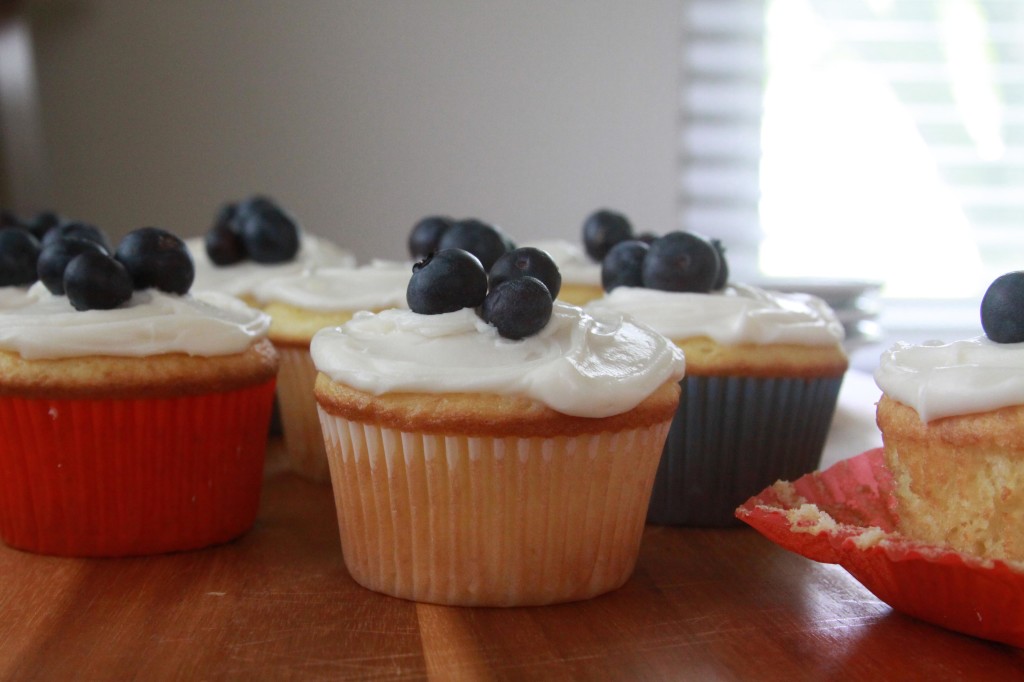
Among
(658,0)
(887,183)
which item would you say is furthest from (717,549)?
(887,183)

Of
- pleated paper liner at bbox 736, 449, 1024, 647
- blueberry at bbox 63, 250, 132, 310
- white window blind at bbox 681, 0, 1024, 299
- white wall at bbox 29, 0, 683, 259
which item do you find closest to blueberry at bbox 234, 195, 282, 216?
blueberry at bbox 63, 250, 132, 310

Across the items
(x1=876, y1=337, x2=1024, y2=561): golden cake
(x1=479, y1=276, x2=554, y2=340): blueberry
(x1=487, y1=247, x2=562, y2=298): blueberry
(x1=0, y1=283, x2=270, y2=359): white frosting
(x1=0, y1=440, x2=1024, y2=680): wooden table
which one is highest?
(x1=487, y1=247, x2=562, y2=298): blueberry

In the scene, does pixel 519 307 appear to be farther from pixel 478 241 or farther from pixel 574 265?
pixel 574 265

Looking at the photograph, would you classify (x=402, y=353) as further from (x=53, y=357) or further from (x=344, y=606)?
(x=53, y=357)

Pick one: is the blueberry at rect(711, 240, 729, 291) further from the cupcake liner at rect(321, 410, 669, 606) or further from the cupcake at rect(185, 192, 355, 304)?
the cupcake at rect(185, 192, 355, 304)

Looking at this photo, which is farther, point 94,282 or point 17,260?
point 17,260

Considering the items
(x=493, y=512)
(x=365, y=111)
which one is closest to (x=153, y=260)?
(x=493, y=512)
